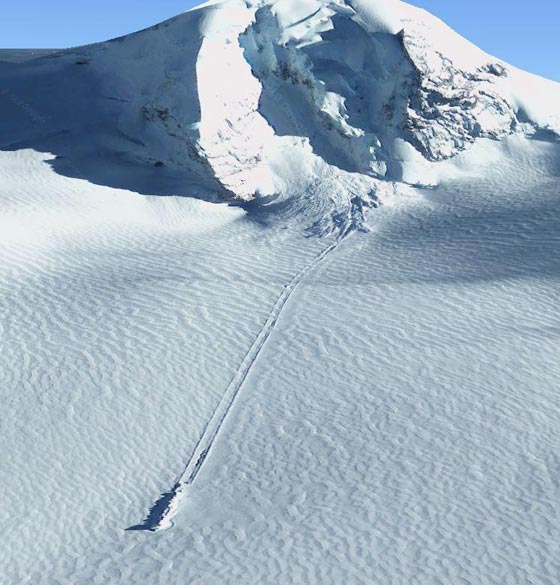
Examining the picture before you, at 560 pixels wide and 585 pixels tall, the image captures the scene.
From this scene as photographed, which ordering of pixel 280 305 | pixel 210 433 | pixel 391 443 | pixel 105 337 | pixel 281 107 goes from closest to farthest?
pixel 391 443 → pixel 210 433 → pixel 105 337 → pixel 280 305 → pixel 281 107

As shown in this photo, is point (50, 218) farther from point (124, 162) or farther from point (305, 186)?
point (305, 186)

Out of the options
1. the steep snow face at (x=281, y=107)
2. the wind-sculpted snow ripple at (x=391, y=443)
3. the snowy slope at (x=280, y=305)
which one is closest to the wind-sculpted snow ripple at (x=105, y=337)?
the snowy slope at (x=280, y=305)

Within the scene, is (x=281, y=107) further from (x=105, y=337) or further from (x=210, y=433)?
(x=210, y=433)

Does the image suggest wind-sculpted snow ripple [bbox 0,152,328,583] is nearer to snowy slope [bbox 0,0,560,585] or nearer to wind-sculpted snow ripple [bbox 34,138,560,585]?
snowy slope [bbox 0,0,560,585]

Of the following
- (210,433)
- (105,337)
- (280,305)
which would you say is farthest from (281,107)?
(210,433)

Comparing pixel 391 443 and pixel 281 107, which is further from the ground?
pixel 281 107

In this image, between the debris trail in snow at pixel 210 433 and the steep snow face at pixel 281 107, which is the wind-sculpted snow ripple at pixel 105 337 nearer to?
the debris trail in snow at pixel 210 433

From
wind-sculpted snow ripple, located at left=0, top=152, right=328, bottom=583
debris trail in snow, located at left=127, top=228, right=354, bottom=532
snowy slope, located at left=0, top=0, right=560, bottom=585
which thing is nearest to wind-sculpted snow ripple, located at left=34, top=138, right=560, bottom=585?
snowy slope, located at left=0, top=0, right=560, bottom=585
